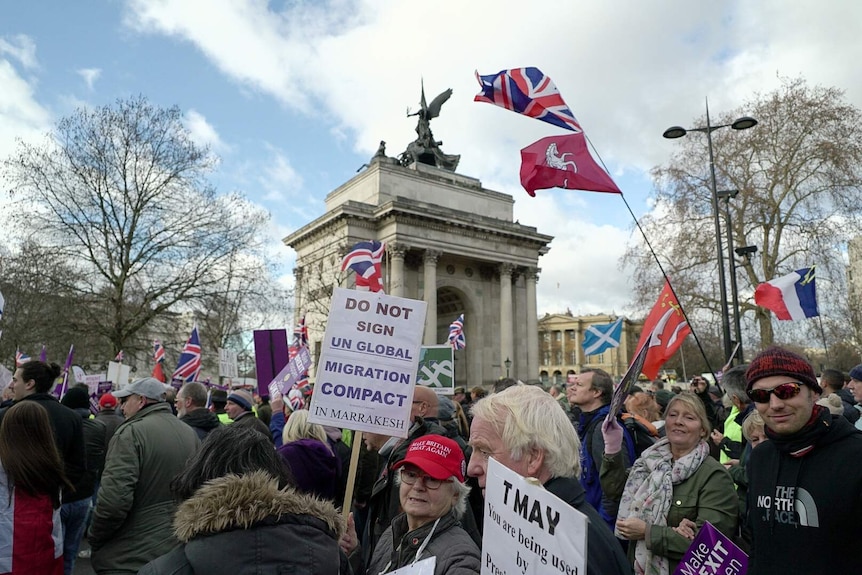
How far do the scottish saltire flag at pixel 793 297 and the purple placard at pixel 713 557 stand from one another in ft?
36.8

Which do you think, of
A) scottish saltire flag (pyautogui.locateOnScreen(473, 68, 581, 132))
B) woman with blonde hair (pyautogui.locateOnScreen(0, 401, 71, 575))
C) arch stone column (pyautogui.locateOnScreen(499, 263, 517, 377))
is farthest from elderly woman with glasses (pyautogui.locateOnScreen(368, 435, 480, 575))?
arch stone column (pyautogui.locateOnScreen(499, 263, 517, 377))

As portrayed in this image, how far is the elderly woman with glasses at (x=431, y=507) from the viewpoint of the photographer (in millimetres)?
2613

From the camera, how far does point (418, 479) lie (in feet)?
9.07

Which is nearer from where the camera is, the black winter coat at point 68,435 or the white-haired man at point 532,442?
the white-haired man at point 532,442

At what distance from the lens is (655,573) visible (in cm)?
346

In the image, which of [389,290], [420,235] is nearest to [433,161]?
[420,235]

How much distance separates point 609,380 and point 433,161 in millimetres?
37649

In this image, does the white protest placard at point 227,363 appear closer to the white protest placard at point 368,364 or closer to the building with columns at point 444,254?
the white protest placard at point 368,364

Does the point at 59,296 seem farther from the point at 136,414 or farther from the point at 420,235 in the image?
the point at 136,414

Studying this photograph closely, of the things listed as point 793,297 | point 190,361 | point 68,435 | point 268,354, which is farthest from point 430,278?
point 68,435

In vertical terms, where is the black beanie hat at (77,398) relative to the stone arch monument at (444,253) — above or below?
below

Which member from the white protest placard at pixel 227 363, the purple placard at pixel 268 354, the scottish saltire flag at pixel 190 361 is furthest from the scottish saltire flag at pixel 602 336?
the white protest placard at pixel 227 363

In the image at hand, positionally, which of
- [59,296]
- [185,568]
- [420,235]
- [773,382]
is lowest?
[185,568]

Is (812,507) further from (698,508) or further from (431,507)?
(431,507)
